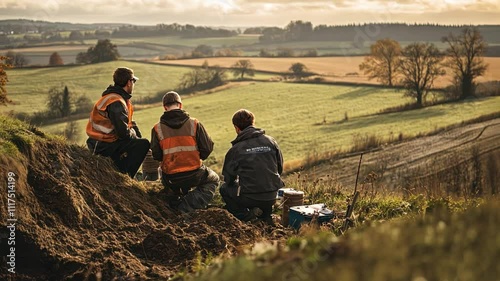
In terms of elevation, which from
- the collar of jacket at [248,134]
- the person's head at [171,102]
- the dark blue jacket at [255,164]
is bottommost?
the dark blue jacket at [255,164]

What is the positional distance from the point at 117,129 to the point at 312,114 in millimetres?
55031

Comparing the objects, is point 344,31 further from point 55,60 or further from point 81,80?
point 81,80

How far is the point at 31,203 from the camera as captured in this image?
670 centimetres

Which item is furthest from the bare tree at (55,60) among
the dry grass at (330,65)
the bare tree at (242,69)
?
the bare tree at (242,69)

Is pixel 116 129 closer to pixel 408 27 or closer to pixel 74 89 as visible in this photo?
pixel 74 89

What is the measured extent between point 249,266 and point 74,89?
230ft

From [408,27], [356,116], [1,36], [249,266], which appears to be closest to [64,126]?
[356,116]

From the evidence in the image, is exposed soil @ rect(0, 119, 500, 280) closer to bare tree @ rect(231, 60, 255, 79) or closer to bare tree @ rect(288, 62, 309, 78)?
bare tree @ rect(231, 60, 255, 79)

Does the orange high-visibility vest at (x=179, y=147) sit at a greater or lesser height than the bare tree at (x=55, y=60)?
lesser

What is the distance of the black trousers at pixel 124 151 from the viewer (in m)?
9.24

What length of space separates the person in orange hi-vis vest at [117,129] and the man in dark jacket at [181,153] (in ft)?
1.70

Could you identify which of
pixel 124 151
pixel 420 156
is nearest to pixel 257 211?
pixel 124 151

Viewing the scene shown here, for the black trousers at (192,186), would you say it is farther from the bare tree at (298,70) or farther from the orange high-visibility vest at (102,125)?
the bare tree at (298,70)

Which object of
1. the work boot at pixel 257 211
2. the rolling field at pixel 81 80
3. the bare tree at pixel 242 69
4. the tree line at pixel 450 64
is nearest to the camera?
the work boot at pixel 257 211
